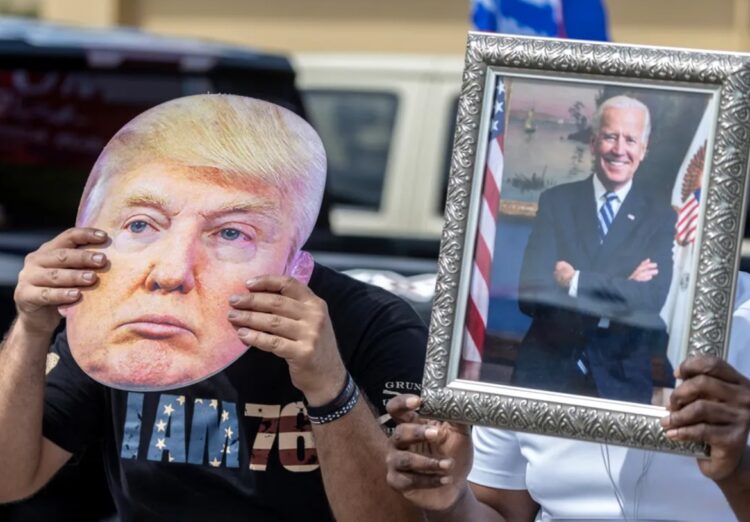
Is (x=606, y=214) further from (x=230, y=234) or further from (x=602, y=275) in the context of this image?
(x=230, y=234)

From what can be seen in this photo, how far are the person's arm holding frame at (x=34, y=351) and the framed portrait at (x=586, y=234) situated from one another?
60 centimetres

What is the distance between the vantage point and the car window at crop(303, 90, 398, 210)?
6.82 m

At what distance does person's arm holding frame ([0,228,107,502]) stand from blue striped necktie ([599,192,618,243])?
0.78m

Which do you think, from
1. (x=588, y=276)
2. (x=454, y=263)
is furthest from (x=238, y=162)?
(x=588, y=276)

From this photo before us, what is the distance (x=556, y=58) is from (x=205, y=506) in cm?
95

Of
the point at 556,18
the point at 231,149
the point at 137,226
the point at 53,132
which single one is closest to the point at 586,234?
the point at 231,149

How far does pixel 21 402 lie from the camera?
2445mm

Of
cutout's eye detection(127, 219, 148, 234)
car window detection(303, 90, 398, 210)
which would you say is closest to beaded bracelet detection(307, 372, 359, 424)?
cutout's eye detection(127, 219, 148, 234)

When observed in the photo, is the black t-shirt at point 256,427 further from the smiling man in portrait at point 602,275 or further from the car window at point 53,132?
the car window at point 53,132

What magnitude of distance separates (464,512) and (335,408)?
271mm

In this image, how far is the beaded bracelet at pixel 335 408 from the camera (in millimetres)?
2248

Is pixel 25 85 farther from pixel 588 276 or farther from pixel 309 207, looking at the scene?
pixel 588 276

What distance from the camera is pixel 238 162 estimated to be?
235 cm

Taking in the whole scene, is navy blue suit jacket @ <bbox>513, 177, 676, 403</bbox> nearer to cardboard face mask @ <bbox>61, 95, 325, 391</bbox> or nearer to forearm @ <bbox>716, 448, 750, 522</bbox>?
forearm @ <bbox>716, 448, 750, 522</bbox>
